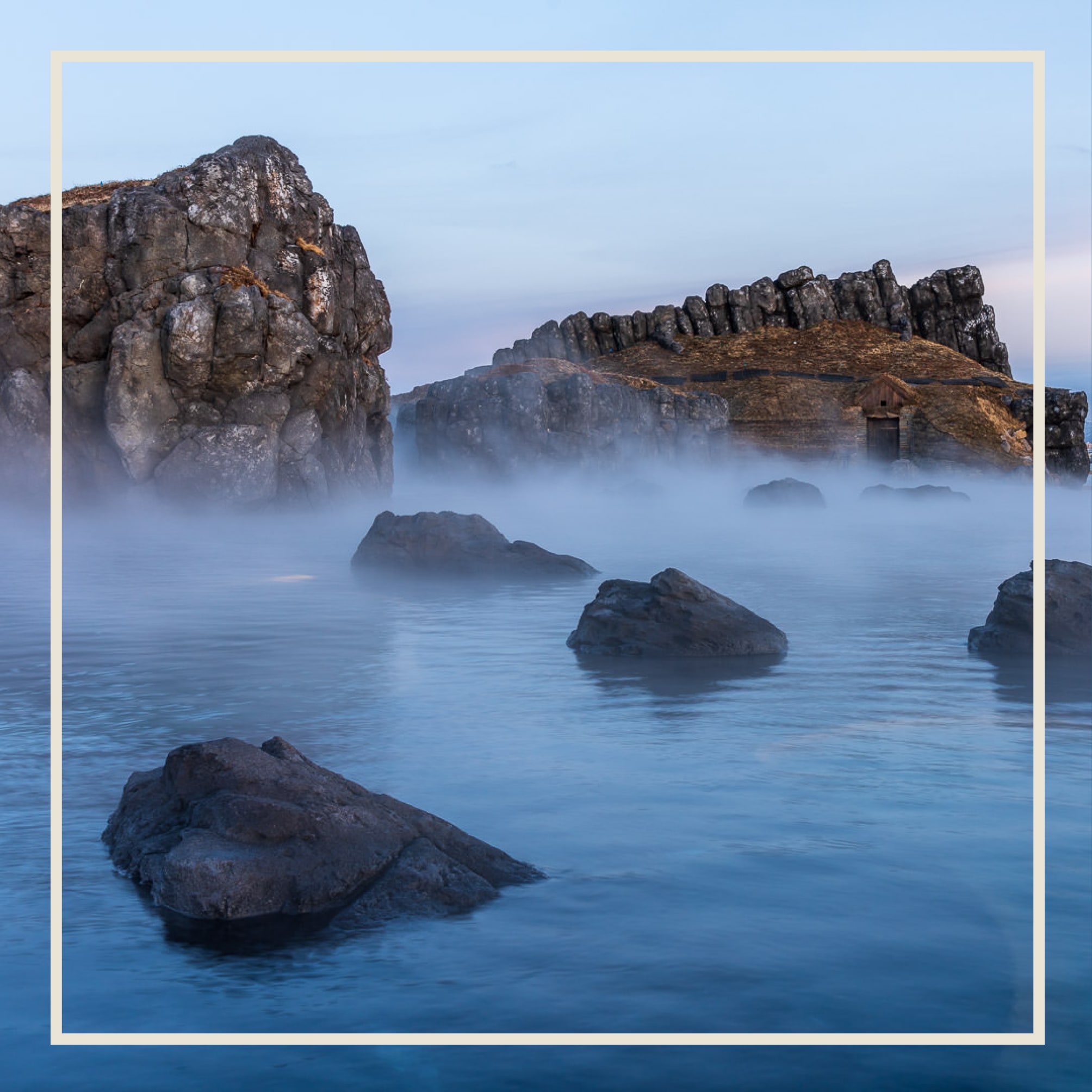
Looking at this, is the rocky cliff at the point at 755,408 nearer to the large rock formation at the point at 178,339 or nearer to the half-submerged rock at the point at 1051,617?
the large rock formation at the point at 178,339

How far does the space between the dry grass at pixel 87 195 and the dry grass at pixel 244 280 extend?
392cm

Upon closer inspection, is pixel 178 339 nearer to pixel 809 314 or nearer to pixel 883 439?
pixel 883 439

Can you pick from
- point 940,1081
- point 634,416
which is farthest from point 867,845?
point 634,416

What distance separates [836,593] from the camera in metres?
20.8

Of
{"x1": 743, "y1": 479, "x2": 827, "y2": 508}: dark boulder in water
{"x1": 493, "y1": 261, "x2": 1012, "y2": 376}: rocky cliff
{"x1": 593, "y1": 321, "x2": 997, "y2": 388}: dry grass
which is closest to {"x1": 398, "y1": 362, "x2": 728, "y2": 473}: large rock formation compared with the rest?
{"x1": 743, "y1": 479, "x2": 827, "y2": 508}: dark boulder in water

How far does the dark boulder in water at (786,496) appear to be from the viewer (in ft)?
140

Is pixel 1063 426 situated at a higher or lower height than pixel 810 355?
lower

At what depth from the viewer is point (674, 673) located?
13.0 m

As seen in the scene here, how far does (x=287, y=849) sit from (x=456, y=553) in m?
15.6

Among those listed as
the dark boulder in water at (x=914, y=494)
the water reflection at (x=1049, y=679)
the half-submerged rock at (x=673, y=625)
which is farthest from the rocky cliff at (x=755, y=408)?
the water reflection at (x=1049, y=679)

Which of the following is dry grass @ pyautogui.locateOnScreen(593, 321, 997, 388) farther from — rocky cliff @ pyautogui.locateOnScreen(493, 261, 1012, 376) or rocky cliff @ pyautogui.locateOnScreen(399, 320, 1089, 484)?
rocky cliff @ pyautogui.locateOnScreen(493, 261, 1012, 376)

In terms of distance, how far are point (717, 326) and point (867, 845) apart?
272ft

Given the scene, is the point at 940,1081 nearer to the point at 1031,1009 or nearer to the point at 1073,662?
the point at 1031,1009

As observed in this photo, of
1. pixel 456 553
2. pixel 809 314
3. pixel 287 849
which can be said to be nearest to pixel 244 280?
pixel 456 553
